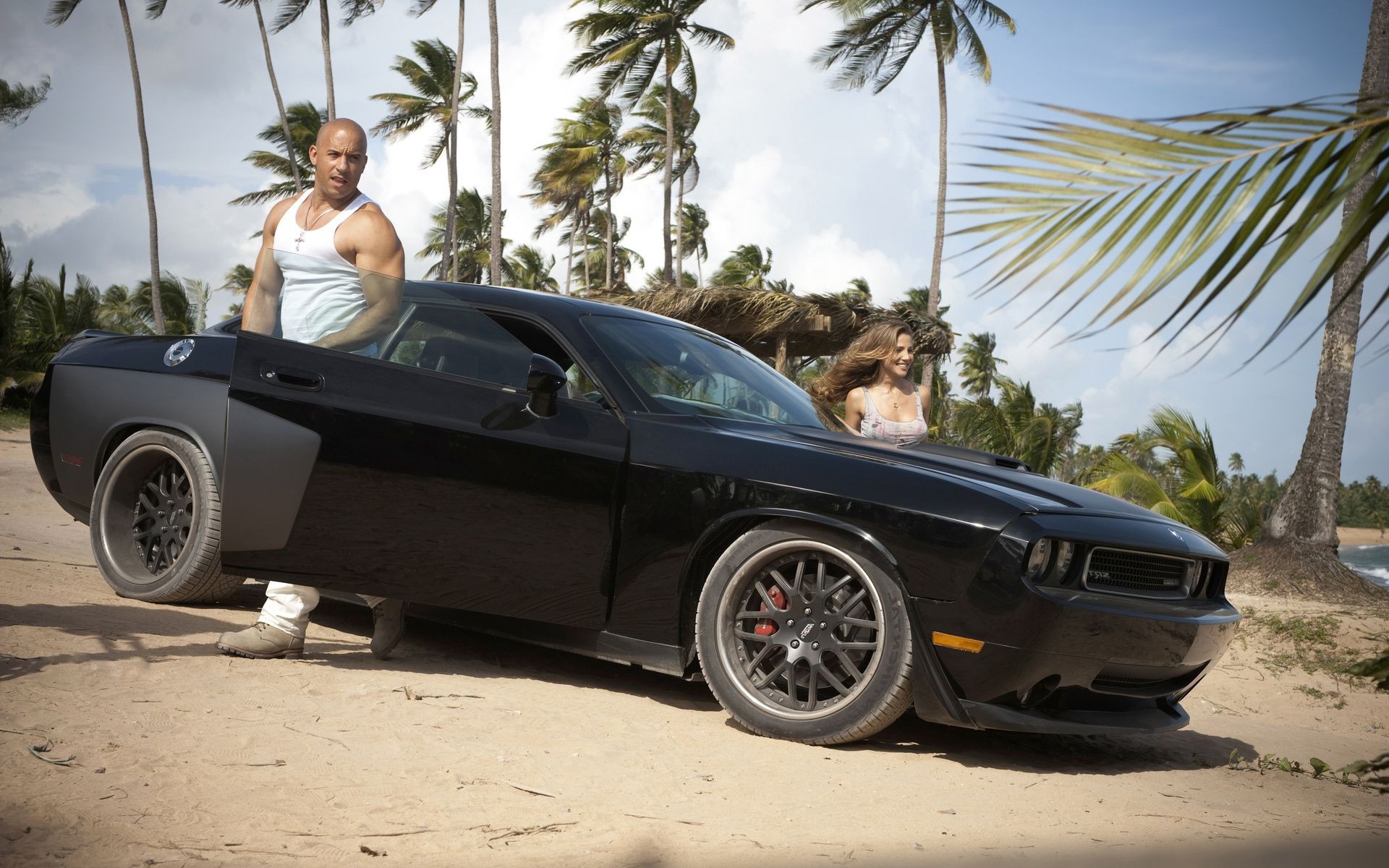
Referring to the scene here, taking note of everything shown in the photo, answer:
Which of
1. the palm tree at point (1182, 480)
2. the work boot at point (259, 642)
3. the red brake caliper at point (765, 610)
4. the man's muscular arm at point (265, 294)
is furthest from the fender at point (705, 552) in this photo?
the palm tree at point (1182, 480)

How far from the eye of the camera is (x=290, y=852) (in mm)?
2355

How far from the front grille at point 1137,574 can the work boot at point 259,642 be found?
291cm

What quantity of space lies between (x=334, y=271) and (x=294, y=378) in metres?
0.49

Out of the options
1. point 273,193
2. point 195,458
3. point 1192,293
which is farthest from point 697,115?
point 1192,293

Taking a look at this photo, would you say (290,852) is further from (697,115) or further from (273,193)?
(273,193)

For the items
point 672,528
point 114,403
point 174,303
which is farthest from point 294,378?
point 174,303

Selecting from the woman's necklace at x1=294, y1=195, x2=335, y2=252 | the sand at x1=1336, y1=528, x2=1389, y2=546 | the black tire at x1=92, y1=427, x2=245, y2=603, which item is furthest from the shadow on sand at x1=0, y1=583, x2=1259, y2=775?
the sand at x1=1336, y1=528, x2=1389, y2=546

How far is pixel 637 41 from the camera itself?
35000 millimetres

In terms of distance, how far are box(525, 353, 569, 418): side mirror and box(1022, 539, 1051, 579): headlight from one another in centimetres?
173

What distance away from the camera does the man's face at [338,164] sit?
433 centimetres

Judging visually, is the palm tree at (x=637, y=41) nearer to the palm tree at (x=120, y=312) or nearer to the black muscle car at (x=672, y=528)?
the palm tree at (x=120, y=312)

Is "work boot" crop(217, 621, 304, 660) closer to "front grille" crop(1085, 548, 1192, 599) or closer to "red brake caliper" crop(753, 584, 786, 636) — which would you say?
"red brake caliper" crop(753, 584, 786, 636)

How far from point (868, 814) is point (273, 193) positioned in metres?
54.0

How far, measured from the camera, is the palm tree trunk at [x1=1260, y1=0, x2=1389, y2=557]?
1159 centimetres
